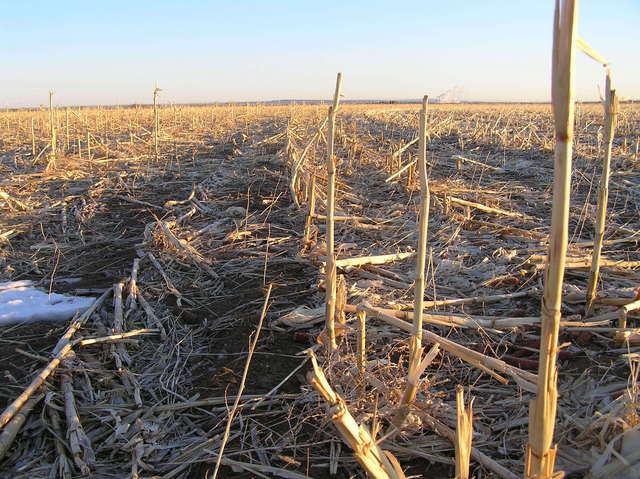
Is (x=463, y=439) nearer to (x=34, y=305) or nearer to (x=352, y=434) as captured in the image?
(x=352, y=434)

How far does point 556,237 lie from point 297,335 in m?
2.01

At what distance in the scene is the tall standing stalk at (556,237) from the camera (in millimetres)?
898

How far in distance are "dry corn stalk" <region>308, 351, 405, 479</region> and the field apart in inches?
9.0

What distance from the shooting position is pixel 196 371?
263 cm

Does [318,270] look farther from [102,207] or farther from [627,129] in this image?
[627,129]

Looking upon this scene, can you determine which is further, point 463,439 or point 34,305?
point 34,305

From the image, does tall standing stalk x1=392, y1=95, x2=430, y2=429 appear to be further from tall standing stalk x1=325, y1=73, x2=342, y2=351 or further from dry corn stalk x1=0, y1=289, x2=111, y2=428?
dry corn stalk x1=0, y1=289, x2=111, y2=428

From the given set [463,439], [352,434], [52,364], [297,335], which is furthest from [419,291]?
[52,364]

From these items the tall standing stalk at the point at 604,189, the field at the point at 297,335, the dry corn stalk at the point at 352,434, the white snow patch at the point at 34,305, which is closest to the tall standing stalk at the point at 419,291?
the field at the point at 297,335

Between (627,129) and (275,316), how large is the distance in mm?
14201

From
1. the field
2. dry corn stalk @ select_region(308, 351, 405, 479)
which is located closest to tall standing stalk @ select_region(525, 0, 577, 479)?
dry corn stalk @ select_region(308, 351, 405, 479)

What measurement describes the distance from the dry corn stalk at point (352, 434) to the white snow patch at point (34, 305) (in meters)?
2.70

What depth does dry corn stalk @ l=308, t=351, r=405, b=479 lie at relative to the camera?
112 cm

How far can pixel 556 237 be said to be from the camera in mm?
976
